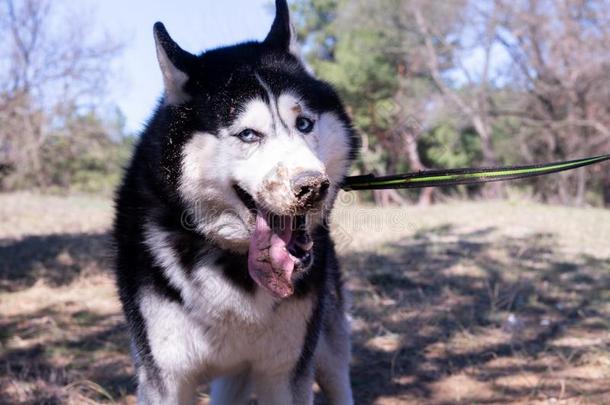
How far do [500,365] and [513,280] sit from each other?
1882mm

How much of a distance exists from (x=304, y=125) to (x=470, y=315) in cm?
287

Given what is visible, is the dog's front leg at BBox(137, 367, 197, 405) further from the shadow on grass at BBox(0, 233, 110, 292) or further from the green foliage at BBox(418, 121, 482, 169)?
the green foliage at BBox(418, 121, 482, 169)

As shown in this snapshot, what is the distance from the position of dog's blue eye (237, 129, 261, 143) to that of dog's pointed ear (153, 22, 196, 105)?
296mm

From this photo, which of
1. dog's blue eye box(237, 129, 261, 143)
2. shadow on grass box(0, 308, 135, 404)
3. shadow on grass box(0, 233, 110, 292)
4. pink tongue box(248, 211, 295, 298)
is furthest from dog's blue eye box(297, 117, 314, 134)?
shadow on grass box(0, 233, 110, 292)

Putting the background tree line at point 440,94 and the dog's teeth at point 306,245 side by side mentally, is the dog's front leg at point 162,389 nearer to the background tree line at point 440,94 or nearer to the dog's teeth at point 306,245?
the dog's teeth at point 306,245

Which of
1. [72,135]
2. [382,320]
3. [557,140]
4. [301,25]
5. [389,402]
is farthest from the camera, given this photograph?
[301,25]

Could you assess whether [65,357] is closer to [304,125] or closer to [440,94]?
[304,125]

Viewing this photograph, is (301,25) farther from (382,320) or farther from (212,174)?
(212,174)

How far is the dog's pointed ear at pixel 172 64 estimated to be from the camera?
6.77 ft

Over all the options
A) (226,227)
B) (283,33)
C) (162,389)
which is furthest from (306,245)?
(283,33)

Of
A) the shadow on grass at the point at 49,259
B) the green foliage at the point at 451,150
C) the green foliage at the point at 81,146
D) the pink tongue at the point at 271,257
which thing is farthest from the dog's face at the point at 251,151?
the green foliage at the point at 451,150

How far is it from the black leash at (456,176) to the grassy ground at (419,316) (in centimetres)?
123

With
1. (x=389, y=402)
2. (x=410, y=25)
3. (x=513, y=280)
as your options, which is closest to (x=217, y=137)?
(x=389, y=402)

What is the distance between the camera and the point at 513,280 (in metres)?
5.27
